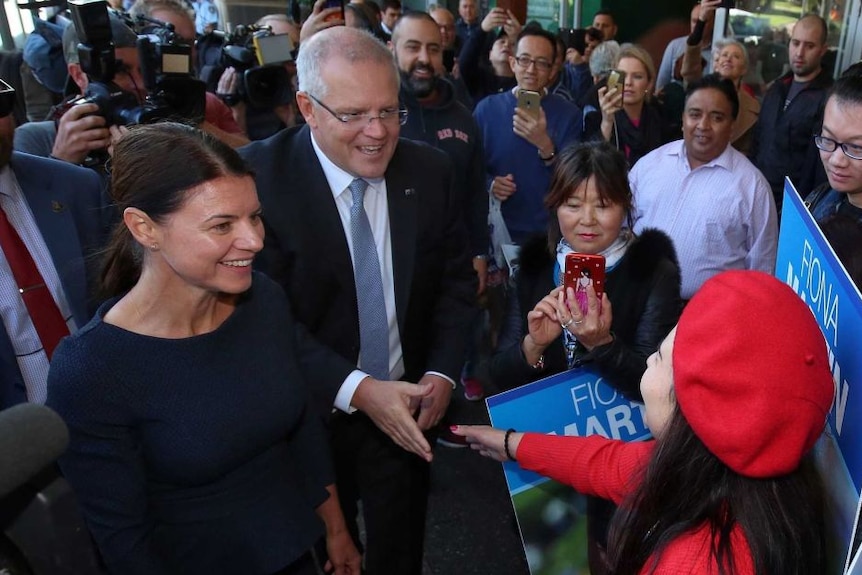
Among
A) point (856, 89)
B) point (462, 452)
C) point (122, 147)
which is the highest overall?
point (122, 147)

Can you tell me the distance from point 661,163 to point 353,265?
1866 mm

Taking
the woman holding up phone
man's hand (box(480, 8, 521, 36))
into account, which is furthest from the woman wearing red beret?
man's hand (box(480, 8, 521, 36))

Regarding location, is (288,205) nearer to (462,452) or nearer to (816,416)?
(816,416)

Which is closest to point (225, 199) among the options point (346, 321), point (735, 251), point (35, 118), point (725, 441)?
point (346, 321)

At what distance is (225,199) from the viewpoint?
151 cm

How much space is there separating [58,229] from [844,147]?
2312 mm

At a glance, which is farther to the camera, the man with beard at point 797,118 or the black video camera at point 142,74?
the man with beard at point 797,118

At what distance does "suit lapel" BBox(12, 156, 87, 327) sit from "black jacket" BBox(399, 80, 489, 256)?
183 centimetres

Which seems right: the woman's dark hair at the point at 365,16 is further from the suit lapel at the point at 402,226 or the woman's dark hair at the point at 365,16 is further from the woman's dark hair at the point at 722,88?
the suit lapel at the point at 402,226

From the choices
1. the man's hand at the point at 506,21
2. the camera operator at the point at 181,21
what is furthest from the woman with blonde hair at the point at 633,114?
the camera operator at the point at 181,21

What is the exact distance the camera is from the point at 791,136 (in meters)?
4.64

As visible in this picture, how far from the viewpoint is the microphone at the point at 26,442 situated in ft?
1.55

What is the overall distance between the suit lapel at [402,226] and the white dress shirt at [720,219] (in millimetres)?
1235

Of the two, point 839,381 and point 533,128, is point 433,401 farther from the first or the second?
point 533,128
